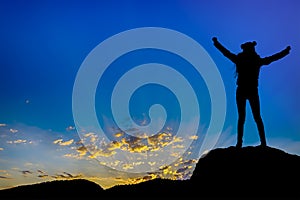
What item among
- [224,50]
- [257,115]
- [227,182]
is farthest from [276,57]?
[227,182]

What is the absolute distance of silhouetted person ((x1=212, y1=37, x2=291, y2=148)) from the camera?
430 inches

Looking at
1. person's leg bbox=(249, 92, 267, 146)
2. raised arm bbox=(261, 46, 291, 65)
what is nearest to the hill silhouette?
person's leg bbox=(249, 92, 267, 146)

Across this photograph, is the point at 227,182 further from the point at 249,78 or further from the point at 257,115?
the point at 249,78

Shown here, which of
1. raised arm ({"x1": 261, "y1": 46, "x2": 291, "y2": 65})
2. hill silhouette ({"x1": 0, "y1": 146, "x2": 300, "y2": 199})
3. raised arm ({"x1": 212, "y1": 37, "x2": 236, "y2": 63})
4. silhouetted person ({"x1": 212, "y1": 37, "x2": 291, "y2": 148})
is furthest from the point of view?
raised arm ({"x1": 212, "y1": 37, "x2": 236, "y2": 63})

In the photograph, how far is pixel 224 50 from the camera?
11312mm

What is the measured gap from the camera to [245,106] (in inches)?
440

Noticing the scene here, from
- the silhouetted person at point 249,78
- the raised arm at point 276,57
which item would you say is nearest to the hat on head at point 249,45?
the silhouetted person at point 249,78

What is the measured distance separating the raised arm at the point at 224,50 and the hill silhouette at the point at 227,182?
3.32m

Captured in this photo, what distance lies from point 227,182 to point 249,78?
147 inches

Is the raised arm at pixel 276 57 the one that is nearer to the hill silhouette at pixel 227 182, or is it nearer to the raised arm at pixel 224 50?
the raised arm at pixel 224 50

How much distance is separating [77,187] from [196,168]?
5.12 m

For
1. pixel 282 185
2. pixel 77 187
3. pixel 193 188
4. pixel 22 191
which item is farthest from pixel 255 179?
pixel 22 191

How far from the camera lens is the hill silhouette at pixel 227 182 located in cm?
930

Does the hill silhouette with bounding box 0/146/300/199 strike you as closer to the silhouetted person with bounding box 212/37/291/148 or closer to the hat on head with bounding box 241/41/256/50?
the silhouetted person with bounding box 212/37/291/148
